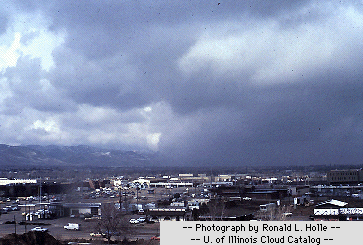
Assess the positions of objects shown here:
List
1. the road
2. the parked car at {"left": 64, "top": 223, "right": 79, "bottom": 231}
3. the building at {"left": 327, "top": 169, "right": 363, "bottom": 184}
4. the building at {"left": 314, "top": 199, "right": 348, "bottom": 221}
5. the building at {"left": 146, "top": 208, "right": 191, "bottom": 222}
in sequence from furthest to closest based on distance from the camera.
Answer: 1. the building at {"left": 327, "top": 169, "right": 363, "bottom": 184}
2. the building at {"left": 146, "top": 208, "right": 191, "bottom": 222}
3. the building at {"left": 314, "top": 199, "right": 348, "bottom": 221}
4. the parked car at {"left": 64, "top": 223, "right": 79, "bottom": 231}
5. the road

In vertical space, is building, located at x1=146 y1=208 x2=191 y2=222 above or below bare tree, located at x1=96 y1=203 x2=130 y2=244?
below

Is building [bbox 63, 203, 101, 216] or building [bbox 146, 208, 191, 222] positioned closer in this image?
building [bbox 146, 208, 191, 222]

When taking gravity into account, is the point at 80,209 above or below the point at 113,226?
below

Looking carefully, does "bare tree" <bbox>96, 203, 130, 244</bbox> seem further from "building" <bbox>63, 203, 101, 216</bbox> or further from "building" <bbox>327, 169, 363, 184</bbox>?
"building" <bbox>327, 169, 363, 184</bbox>

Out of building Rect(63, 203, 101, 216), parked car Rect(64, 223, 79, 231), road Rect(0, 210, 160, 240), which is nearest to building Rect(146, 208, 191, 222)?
road Rect(0, 210, 160, 240)

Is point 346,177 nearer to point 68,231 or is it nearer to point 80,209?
point 80,209

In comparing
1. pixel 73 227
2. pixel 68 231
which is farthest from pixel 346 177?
pixel 68 231

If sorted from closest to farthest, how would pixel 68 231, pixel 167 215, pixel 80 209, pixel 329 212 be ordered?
pixel 68 231 → pixel 329 212 → pixel 167 215 → pixel 80 209

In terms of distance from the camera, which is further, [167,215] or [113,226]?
[167,215]

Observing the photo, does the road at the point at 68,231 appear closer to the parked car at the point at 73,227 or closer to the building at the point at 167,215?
the parked car at the point at 73,227

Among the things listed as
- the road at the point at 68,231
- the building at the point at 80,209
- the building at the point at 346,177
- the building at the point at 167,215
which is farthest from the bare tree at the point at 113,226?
the building at the point at 346,177

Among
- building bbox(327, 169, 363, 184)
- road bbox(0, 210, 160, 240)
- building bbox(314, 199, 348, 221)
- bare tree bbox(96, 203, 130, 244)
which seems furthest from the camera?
building bbox(327, 169, 363, 184)

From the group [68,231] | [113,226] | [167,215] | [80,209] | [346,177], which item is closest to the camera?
[113,226]
